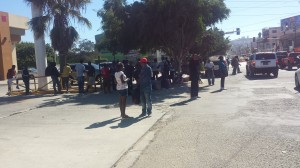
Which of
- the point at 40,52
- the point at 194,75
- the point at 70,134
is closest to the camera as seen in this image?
the point at 70,134

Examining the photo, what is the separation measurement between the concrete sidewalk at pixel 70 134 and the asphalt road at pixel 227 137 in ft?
1.75

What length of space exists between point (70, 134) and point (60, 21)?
48.8ft

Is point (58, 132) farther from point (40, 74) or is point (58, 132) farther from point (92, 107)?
point (40, 74)

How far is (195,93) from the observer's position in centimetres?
1689

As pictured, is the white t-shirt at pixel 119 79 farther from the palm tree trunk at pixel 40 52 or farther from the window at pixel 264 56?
the window at pixel 264 56

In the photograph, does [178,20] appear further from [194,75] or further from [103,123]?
[103,123]

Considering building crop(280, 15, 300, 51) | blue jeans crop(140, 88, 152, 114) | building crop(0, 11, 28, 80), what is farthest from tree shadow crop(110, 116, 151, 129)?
building crop(280, 15, 300, 51)

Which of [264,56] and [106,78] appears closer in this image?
[106,78]

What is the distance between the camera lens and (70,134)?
9.45 meters

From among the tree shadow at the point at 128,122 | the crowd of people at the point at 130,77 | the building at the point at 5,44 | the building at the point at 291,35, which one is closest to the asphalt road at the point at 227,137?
the tree shadow at the point at 128,122

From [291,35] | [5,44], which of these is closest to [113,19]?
[5,44]

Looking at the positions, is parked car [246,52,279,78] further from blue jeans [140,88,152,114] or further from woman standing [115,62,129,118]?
woman standing [115,62,129,118]

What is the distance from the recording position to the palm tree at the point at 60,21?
22.9 metres

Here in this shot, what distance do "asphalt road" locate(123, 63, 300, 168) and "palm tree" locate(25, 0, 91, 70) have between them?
11.8 metres
